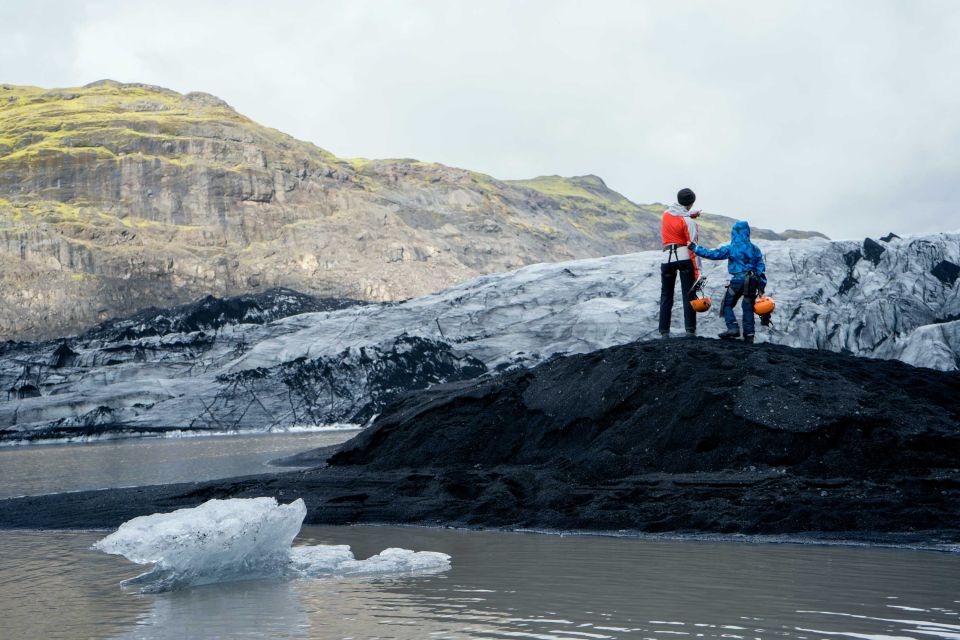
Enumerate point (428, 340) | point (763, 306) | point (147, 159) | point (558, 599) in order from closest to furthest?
point (558, 599) → point (763, 306) → point (428, 340) → point (147, 159)

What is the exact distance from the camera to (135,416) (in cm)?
3728

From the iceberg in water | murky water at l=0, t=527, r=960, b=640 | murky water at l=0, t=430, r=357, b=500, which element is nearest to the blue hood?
murky water at l=0, t=527, r=960, b=640

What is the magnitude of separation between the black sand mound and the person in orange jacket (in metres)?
0.59

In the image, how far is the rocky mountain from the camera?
72.3 meters

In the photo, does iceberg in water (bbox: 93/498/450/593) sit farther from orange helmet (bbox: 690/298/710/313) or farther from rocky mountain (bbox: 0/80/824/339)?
rocky mountain (bbox: 0/80/824/339)

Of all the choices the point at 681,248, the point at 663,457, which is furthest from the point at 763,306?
A: the point at 663,457

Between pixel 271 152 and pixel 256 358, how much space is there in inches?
2123

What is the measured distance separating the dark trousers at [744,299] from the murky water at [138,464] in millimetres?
8098

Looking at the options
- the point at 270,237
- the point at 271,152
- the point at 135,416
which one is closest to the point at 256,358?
the point at 135,416

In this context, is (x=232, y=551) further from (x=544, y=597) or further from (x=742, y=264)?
(x=742, y=264)

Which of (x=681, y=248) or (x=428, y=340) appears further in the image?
(x=428, y=340)

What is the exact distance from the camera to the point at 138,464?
20.9 metres

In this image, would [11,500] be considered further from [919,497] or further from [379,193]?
[379,193]

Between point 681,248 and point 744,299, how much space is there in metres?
1.08
